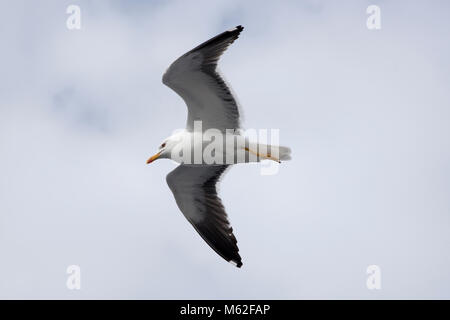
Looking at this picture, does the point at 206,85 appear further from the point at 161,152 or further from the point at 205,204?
the point at 205,204

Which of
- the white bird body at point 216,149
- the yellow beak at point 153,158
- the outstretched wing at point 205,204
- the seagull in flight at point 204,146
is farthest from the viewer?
the outstretched wing at point 205,204

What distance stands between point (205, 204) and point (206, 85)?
204 cm

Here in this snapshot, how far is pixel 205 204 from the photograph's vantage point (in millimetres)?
11328

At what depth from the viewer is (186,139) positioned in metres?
10.7

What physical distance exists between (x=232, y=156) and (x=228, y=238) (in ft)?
4.16

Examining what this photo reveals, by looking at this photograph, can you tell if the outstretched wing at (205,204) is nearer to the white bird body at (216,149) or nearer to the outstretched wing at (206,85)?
the white bird body at (216,149)

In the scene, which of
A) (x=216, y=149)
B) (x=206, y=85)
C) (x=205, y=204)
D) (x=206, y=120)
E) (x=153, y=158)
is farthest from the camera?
(x=205, y=204)

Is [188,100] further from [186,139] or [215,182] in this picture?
[215,182]

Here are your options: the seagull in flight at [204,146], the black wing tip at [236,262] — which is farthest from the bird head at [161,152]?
the black wing tip at [236,262]

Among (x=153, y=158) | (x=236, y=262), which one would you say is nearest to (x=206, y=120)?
(x=153, y=158)

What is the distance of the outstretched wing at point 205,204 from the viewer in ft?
36.6

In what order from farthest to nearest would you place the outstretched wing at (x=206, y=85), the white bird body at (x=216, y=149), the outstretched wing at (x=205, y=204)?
the outstretched wing at (x=205, y=204), the white bird body at (x=216, y=149), the outstretched wing at (x=206, y=85)

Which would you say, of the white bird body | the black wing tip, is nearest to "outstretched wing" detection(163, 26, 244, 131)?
the white bird body

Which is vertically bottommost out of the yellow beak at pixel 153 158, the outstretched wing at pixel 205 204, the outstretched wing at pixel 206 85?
the outstretched wing at pixel 205 204
